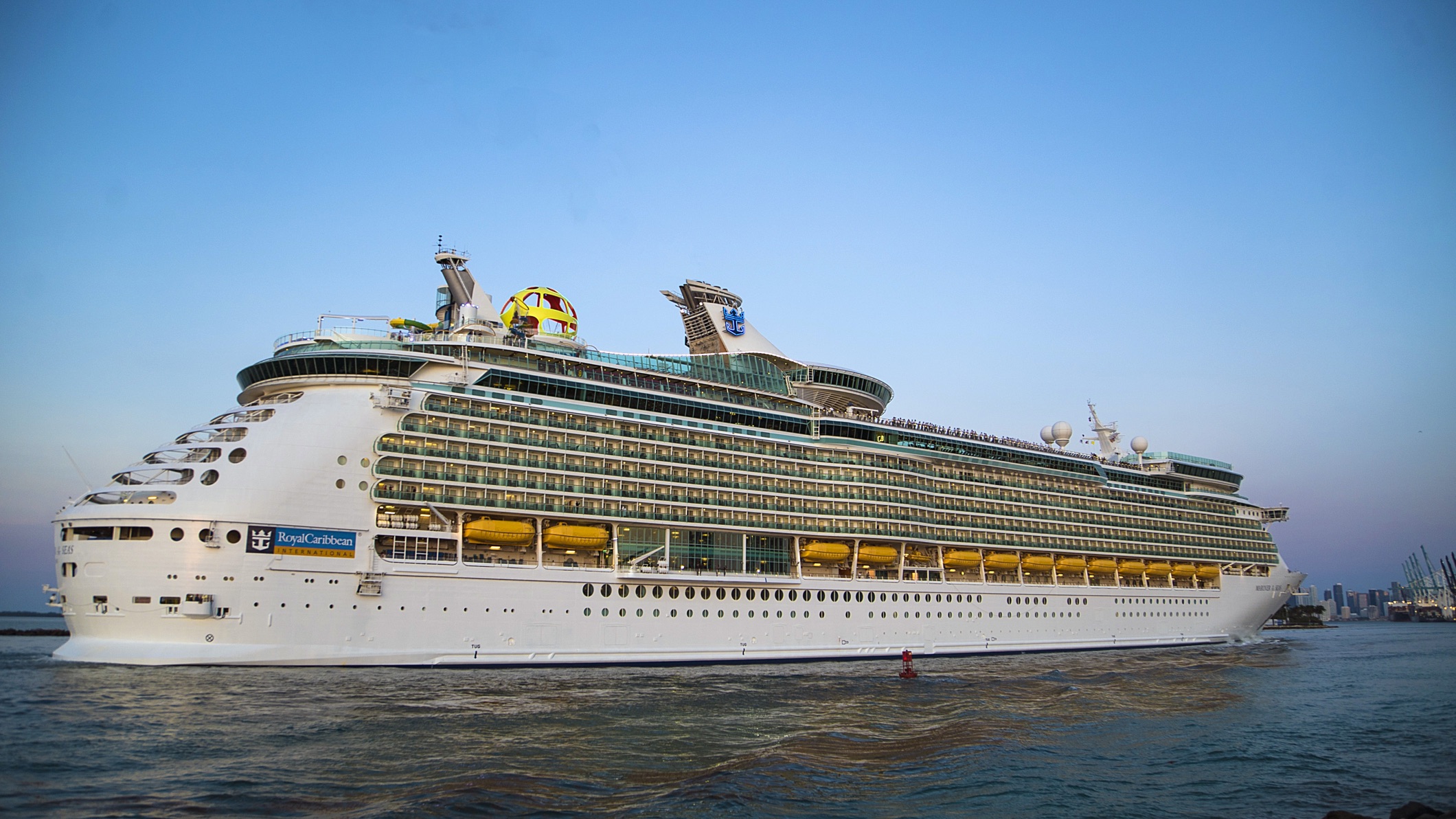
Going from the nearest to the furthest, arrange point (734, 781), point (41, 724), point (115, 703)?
point (734, 781) → point (41, 724) → point (115, 703)

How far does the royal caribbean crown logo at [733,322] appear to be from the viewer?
55.2 meters

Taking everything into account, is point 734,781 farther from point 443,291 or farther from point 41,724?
point 443,291

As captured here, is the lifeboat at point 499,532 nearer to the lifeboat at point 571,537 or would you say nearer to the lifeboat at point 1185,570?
the lifeboat at point 571,537

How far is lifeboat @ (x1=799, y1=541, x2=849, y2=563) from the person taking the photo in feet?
164

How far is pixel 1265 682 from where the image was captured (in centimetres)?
4244

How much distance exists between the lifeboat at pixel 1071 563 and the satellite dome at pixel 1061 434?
10612 mm

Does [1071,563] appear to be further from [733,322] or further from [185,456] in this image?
[185,456]

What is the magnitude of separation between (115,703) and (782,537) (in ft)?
107

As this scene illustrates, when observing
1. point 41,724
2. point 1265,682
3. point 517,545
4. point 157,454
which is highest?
point 157,454

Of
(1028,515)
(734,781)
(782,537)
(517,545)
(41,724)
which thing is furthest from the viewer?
(1028,515)

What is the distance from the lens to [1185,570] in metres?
70.8

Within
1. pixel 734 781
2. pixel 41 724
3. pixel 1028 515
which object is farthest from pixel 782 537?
pixel 41 724

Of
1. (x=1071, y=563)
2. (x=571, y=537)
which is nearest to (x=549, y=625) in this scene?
(x=571, y=537)

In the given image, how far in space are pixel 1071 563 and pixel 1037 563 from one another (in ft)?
11.9
